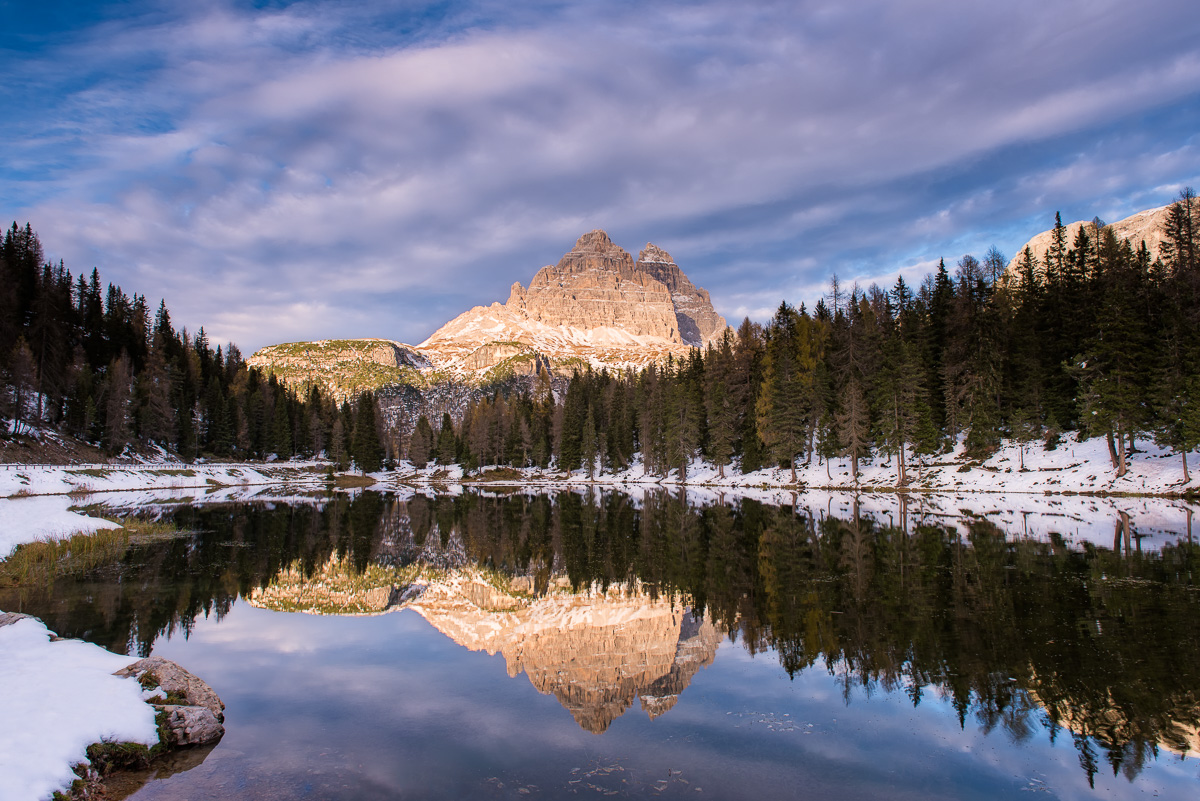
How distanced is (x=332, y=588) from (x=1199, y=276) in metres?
66.2

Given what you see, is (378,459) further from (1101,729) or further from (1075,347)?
(1101,729)

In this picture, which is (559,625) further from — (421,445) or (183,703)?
(421,445)

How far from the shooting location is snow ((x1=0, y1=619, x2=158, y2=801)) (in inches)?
299

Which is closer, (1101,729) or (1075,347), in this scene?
(1101,729)

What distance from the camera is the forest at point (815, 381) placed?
52438 millimetres

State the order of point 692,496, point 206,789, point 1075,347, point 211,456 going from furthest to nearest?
point 211,456 < point 692,496 < point 1075,347 < point 206,789

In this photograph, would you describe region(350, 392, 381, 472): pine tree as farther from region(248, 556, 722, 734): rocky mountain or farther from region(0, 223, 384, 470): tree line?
region(248, 556, 722, 734): rocky mountain

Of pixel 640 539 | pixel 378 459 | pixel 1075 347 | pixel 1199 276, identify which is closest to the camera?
pixel 640 539

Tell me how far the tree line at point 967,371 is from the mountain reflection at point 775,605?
80.3ft

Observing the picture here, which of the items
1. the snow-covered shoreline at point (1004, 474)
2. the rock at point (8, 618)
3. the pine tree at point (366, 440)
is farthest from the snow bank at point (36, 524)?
the pine tree at point (366, 440)

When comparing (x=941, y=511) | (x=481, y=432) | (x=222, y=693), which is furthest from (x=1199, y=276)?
(x=481, y=432)

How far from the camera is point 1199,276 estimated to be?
169 ft

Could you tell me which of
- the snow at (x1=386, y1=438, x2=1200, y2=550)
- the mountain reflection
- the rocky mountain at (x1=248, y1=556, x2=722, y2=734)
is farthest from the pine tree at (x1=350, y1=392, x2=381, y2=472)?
the rocky mountain at (x1=248, y1=556, x2=722, y2=734)

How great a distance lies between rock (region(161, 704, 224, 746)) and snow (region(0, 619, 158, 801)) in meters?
0.40
